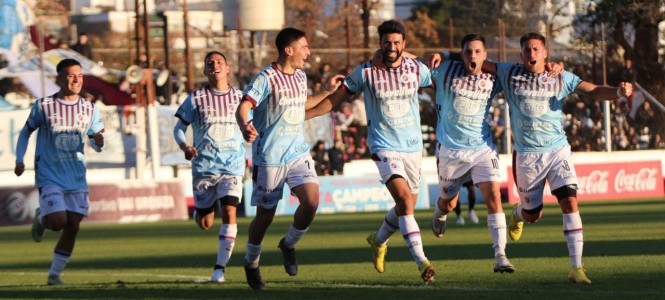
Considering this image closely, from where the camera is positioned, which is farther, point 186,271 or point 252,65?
point 252,65

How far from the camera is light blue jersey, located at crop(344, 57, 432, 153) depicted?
13711 millimetres

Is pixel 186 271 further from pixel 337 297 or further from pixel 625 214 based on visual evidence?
pixel 625 214

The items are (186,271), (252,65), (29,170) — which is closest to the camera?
(186,271)

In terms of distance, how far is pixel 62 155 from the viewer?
15.2 meters

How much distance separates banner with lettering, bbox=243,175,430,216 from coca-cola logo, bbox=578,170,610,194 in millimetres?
4492

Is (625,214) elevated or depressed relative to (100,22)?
depressed

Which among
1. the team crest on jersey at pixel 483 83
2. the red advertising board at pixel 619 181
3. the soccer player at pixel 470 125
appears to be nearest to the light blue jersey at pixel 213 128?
the soccer player at pixel 470 125

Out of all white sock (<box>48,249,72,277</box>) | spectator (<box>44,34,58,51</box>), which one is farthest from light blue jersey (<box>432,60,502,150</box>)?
spectator (<box>44,34,58,51</box>)

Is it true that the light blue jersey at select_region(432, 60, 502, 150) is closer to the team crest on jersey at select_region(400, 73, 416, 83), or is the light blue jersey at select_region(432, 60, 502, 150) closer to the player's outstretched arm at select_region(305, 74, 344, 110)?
the team crest on jersey at select_region(400, 73, 416, 83)

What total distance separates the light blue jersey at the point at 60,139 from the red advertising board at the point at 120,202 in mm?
15853

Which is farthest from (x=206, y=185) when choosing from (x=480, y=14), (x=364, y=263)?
(x=480, y=14)

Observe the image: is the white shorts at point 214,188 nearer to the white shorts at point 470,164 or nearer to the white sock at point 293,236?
the white sock at point 293,236

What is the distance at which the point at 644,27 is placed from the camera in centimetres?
3794

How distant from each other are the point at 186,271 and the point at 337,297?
15.9 ft
